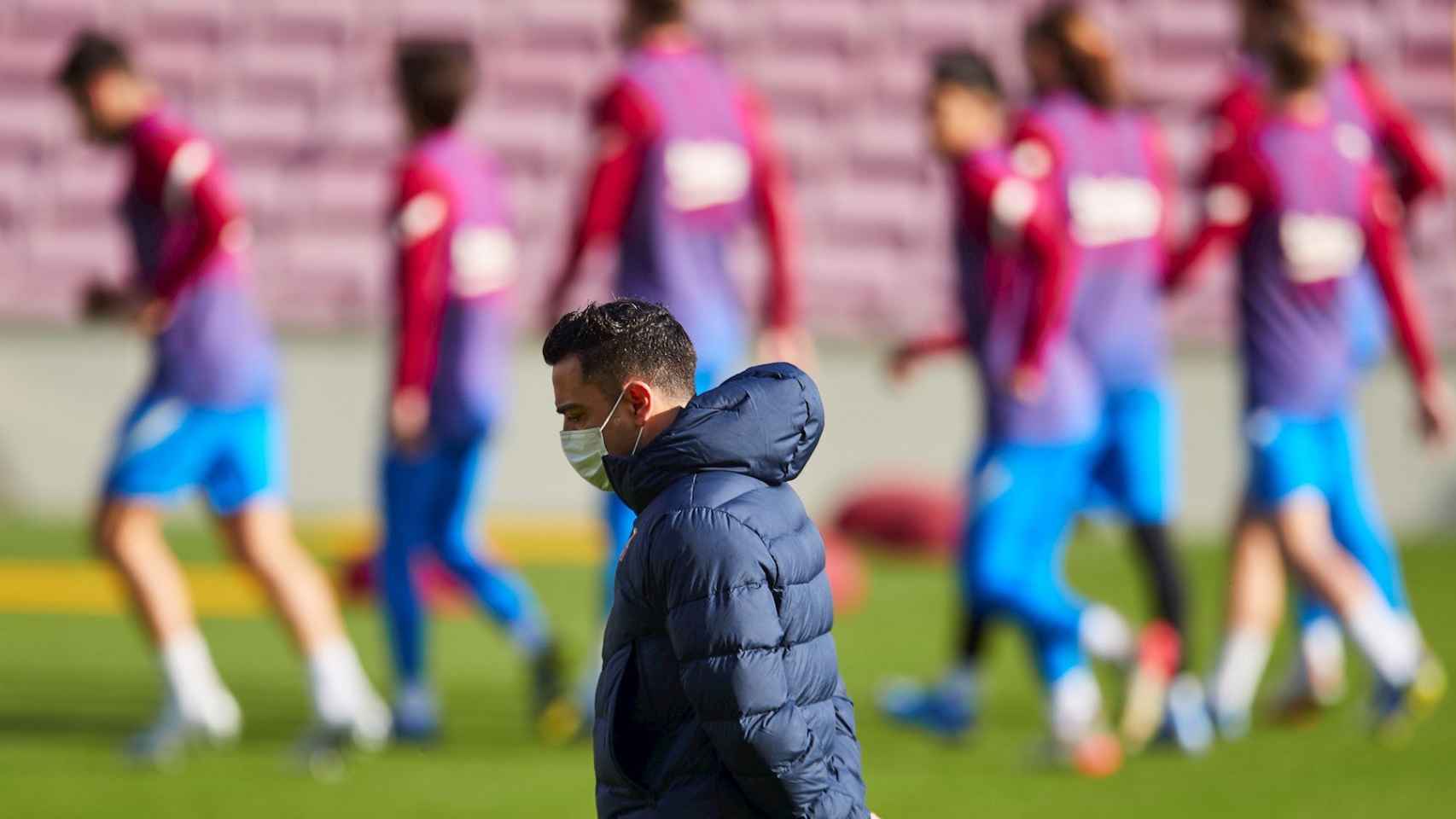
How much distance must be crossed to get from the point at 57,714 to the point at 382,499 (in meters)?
1.28

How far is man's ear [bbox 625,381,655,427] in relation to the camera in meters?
3.27

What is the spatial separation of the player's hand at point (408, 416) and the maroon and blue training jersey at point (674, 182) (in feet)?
2.03

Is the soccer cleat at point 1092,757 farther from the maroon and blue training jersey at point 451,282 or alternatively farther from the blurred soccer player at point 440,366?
the maroon and blue training jersey at point 451,282

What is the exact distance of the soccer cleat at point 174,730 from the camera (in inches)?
268

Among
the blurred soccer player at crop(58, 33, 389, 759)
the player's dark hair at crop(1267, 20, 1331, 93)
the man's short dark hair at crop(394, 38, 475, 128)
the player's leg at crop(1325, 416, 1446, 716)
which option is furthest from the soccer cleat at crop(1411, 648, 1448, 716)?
the man's short dark hair at crop(394, 38, 475, 128)

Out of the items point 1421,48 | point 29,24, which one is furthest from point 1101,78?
point 29,24

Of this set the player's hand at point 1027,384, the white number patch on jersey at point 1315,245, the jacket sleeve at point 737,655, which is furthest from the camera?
the white number patch on jersey at point 1315,245

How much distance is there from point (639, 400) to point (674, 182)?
13.2ft

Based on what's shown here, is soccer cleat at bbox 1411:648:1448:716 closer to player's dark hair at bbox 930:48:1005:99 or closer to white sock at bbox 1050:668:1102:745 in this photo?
white sock at bbox 1050:668:1102:745

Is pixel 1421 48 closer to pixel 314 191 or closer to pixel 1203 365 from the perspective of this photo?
pixel 1203 365

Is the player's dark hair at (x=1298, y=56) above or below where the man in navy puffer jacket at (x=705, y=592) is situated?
above

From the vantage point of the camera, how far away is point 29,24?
44.0 feet

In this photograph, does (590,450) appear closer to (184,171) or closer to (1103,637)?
(1103,637)

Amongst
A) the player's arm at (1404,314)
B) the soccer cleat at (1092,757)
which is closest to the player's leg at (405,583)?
the soccer cleat at (1092,757)
